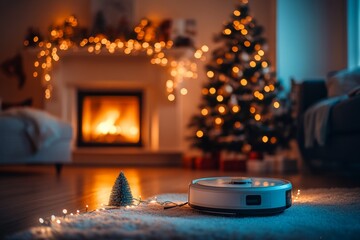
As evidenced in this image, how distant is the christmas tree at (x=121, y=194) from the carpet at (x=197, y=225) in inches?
2.0

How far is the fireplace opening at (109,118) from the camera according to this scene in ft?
16.0

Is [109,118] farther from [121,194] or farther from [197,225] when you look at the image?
[197,225]

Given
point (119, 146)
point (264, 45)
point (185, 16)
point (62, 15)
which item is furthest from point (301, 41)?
point (62, 15)

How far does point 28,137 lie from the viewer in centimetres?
313

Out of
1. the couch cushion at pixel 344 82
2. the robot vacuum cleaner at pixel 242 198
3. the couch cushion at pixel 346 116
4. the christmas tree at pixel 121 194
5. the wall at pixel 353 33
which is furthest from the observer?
the wall at pixel 353 33

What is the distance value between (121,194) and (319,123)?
1.72m

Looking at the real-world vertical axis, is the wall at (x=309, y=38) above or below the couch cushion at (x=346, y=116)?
above

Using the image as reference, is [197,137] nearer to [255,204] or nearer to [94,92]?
[94,92]

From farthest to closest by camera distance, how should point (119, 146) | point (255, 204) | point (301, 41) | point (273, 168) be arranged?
point (119, 146) → point (301, 41) → point (273, 168) → point (255, 204)

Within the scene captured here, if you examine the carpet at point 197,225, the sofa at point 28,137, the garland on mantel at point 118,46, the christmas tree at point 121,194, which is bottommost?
the carpet at point 197,225

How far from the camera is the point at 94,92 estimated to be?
494 centimetres

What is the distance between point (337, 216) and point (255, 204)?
0.22 metres

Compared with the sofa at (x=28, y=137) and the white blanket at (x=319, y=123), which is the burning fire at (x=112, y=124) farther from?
the white blanket at (x=319, y=123)

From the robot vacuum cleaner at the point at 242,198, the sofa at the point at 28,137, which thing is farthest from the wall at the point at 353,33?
the robot vacuum cleaner at the point at 242,198
